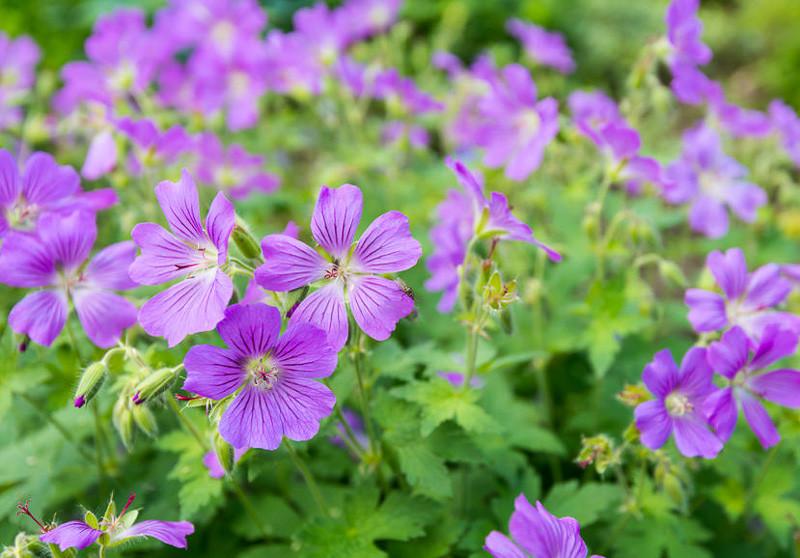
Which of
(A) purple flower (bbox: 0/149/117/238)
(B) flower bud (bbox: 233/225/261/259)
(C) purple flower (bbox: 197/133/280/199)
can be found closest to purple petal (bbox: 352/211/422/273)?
(B) flower bud (bbox: 233/225/261/259)

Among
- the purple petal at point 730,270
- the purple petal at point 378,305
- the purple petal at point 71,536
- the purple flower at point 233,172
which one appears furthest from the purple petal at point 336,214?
the purple flower at point 233,172

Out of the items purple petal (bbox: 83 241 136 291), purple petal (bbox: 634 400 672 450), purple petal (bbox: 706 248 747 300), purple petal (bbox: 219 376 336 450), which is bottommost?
purple petal (bbox: 634 400 672 450)

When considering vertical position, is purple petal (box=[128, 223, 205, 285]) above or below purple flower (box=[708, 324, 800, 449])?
above

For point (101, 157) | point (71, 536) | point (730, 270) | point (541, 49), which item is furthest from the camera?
point (541, 49)

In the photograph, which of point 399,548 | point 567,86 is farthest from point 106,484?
point 567,86

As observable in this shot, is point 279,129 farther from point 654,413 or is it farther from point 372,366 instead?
point 654,413

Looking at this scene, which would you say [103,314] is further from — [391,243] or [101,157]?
[101,157]

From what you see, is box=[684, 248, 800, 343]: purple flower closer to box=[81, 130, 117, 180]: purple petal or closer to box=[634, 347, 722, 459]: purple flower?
box=[634, 347, 722, 459]: purple flower

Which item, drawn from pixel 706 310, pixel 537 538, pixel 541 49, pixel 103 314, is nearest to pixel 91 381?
pixel 103 314
